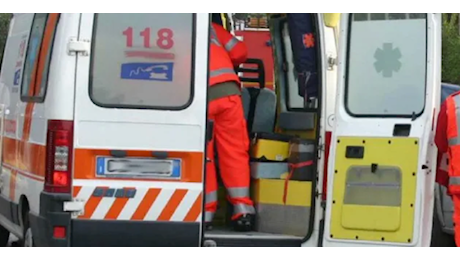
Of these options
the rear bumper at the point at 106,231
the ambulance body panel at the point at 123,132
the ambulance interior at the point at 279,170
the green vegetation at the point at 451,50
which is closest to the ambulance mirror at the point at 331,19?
the ambulance interior at the point at 279,170

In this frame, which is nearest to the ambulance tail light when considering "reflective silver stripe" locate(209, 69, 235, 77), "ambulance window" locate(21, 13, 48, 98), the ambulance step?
"ambulance window" locate(21, 13, 48, 98)

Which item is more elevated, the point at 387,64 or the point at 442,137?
the point at 387,64

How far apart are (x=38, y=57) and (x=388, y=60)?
7.33 feet

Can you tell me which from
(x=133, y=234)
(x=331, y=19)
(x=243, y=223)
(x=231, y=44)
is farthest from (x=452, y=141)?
(x=133, y=234)

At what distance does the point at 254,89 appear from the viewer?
23.0 ft

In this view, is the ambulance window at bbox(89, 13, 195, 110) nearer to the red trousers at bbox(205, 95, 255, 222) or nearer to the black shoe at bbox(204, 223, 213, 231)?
the red trousers at bbox(205, 95, 255, 222)

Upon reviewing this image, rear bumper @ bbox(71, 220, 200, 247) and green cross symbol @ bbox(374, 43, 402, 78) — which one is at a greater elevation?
green cross symbol @ bbox(374, 43, 402, 78)

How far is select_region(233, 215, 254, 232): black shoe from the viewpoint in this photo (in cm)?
599

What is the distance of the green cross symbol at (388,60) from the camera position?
210 inches

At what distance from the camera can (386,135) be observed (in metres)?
5.31

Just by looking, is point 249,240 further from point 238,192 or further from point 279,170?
point 279,170

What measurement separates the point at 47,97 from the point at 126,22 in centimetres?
65

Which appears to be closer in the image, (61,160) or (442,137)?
(61,160)

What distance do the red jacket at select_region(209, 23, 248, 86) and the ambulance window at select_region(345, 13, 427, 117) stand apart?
34.5 inches
